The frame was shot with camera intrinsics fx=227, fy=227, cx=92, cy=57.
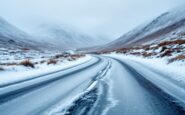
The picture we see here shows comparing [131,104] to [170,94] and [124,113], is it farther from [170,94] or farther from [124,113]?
[170,94]

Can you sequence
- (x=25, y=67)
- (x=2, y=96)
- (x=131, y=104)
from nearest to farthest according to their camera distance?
(x=131, y=104), (x=2, y=96), (x=25, y=67)

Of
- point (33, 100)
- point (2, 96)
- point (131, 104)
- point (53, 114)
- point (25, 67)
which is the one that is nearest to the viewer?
point (53, 114)

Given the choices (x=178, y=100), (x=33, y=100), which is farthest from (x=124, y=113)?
(x=33, y=100)

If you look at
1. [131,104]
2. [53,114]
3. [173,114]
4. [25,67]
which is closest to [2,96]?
[53,114]

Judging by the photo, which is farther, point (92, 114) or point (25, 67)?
point (25, 67)

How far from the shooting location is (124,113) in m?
4.81

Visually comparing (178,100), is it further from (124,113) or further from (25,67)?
(25,67)

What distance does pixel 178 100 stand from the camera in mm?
6027

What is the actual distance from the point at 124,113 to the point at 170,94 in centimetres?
266

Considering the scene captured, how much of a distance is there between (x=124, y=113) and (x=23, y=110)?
221 centimetres

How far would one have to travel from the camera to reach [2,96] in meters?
6.61

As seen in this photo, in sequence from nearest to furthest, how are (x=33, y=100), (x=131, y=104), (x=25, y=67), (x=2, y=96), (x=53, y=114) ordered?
1. (x=53, y=114)
2. (x=131, y=104)
3. (x=33, y=100)
4. (x=2, y=96)
5. (x=25, y=67)

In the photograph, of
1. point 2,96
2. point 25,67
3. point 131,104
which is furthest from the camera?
point 25,67

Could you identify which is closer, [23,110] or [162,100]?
[23,110]
